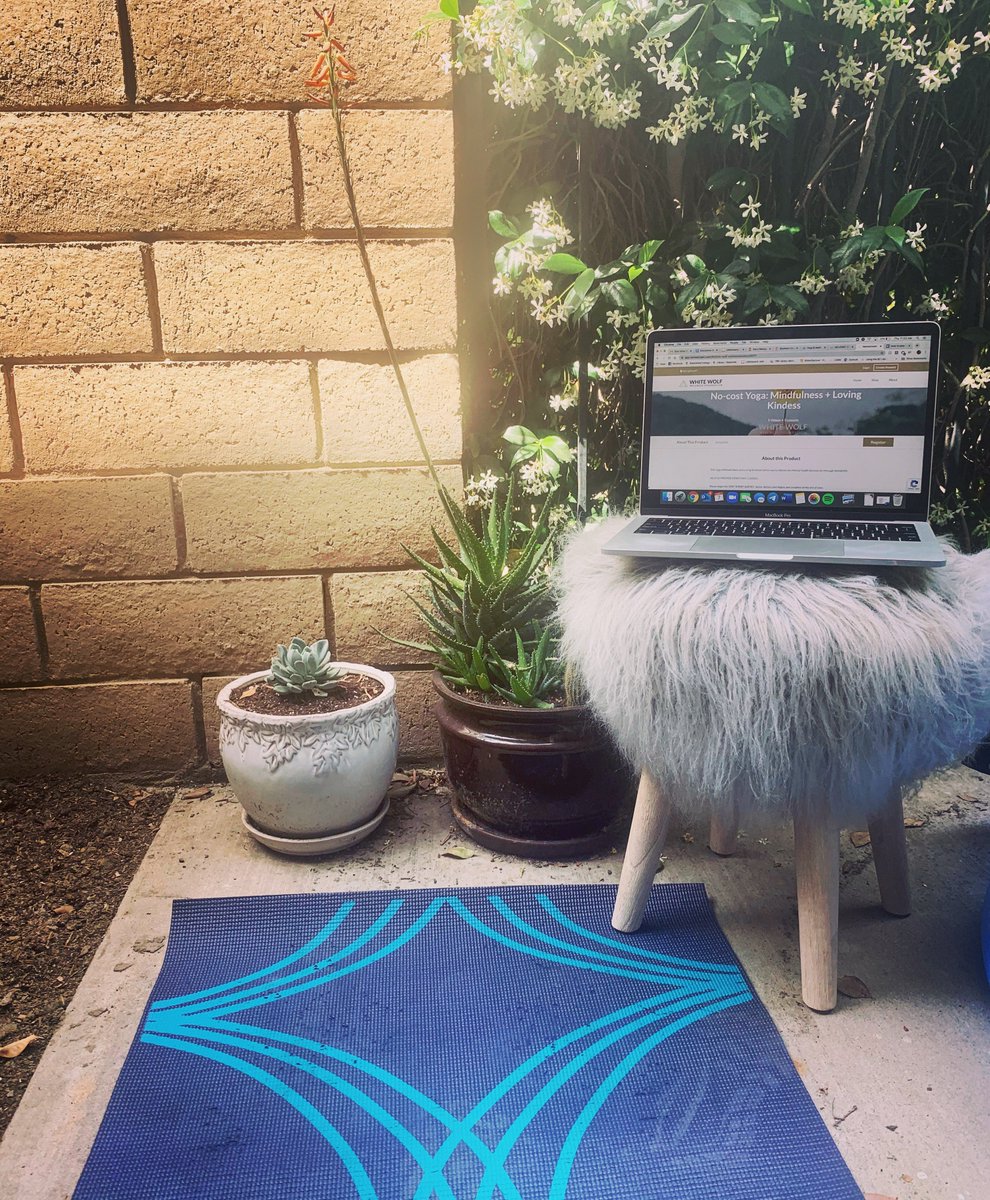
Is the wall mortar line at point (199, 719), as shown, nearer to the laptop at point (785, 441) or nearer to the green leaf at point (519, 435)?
the green leaf at point (519, 435)

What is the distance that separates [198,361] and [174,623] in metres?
0.61

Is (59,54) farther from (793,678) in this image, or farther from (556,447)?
(793,678)

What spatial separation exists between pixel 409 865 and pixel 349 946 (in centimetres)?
27

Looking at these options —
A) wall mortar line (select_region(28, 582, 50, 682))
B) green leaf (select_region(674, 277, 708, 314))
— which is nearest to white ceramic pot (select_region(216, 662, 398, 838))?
wall mortar line (select_region(28, 582, 50, 682))

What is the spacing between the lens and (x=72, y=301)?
5.78ft

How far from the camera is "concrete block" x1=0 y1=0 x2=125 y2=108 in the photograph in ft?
5.41

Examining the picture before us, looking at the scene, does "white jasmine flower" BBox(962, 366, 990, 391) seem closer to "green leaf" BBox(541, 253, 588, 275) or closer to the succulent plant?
"green leaf" BBox(541, 253, 588, 275)

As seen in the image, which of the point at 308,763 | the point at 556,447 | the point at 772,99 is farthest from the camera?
the point at 556,447

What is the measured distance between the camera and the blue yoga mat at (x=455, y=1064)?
3.35 ft

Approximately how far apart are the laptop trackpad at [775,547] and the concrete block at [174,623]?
1009 millimetres

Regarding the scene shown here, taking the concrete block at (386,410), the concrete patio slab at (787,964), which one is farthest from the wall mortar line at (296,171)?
the concrete patio slab at (787,964)

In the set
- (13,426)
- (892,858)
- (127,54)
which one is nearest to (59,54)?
(127,54)

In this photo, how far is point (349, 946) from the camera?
145cm

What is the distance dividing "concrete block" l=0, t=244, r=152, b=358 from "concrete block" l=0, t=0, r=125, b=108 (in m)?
0.30
